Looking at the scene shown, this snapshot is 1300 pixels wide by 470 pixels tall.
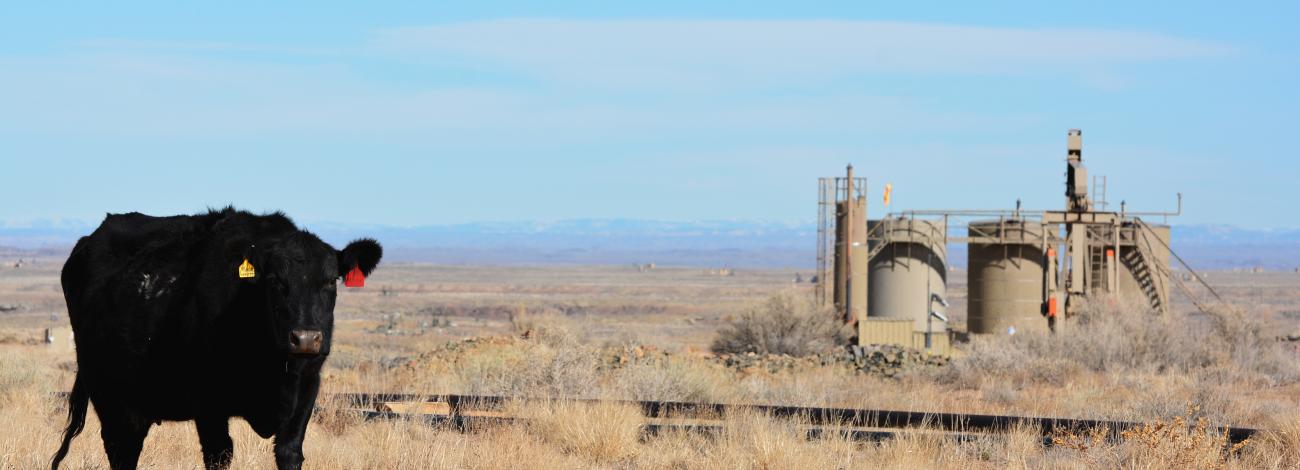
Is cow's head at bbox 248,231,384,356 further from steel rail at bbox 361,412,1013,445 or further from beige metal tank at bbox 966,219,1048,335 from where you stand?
beige metal tank at bbox 966,219,1048,335

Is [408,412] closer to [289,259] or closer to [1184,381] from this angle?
[289,259]

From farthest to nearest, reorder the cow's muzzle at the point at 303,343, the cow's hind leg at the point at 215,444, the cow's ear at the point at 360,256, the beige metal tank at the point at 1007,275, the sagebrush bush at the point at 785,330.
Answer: the beige metal tank at the point at 1007,275, the sagebrush bush at the point at 785,330, the cow's hind leg at the point at 215,444, the cow's ear at the point at 360,256, the cow's muzzle at the point at 303,343

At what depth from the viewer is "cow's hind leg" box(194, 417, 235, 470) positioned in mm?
8758

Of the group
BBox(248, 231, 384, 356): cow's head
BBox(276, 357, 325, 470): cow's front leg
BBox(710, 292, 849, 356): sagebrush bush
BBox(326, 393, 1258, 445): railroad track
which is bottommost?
BBox(710, 292, 849, 356): sagebrush bush

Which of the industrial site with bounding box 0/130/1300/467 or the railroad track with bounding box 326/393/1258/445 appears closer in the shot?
the industrial site with bounding box 0/130/1300/467

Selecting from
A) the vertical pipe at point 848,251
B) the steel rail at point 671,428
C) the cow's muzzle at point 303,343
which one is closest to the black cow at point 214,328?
the cow's muzzle at point 303,343

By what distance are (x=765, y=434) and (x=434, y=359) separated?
12803 mm

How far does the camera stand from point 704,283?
118562 millimetres

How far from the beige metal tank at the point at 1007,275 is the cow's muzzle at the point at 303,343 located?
29.2 metres

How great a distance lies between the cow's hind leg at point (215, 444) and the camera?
28.7 feet

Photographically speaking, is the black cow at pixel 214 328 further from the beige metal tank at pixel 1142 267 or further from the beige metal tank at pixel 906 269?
the beige metal tank at pixel 1142 267

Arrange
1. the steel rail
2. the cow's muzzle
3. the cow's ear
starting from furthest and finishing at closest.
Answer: the steel rail < the cow's ear < the cow's muzzle

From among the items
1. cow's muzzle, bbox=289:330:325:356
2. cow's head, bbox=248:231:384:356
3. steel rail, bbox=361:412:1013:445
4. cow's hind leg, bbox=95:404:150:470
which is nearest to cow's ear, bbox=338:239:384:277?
cow's head, bbox=248:231:384:356

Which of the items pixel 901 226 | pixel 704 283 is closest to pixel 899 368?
pixel 901 226
